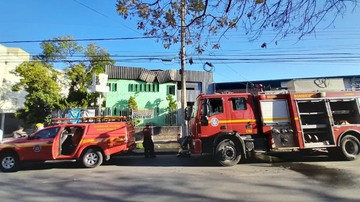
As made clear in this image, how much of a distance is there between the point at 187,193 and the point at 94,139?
4.47 meters

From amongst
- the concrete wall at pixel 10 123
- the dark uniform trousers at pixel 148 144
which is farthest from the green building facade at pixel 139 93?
the concrete wall at pixel 10 123

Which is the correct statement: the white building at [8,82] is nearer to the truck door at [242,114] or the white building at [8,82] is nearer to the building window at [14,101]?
the building window at [14,101]

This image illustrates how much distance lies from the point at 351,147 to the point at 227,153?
4.58m

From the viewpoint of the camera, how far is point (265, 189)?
4.51m

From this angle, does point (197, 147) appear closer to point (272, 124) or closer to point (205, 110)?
point (205, 110)

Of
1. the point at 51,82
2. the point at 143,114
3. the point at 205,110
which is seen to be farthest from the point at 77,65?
the point at 205,110

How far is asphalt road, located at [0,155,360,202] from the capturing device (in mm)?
4203

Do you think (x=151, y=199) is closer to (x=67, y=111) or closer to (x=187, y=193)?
(x=187, y=193)

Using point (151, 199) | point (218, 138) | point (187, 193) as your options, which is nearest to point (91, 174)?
point (151, 199)

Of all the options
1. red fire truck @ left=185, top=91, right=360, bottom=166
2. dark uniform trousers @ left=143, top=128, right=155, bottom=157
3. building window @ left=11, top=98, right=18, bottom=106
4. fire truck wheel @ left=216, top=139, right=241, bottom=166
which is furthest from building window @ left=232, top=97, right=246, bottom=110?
building window @ left=11, top=98, right=18, bottom=106

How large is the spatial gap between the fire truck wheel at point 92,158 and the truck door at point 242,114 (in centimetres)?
492

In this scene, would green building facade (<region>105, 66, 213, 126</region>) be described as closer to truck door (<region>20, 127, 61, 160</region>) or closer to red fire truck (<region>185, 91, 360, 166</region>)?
truck door (<region>20, 127, 61, 160</region>)

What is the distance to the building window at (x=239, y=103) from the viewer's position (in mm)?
7242

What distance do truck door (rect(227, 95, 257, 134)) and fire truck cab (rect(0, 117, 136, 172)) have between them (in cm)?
415
